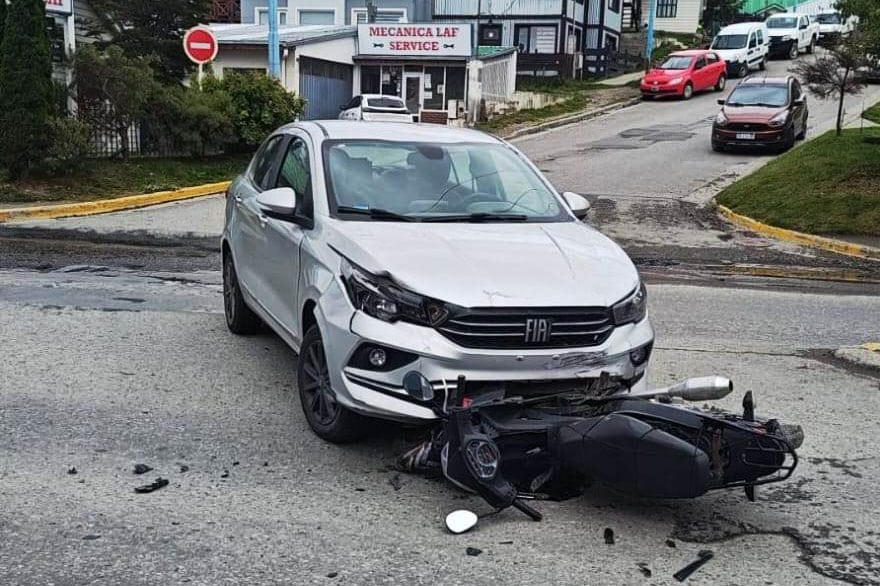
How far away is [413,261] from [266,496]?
1397mm

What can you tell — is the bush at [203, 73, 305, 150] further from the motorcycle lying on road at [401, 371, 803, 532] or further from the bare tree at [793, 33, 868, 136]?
the motorcycle lying on road at [401, 371, 803, 532]

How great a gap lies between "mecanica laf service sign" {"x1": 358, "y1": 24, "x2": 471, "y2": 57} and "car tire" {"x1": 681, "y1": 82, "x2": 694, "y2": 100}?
872 centimetres

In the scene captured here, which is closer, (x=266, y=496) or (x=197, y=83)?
(x=266, y=496)

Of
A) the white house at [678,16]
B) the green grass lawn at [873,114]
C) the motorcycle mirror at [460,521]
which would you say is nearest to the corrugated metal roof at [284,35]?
the green grass lawn at [873,114]

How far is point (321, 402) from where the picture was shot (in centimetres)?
536

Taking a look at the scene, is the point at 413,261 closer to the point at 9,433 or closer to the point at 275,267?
the point at 275,267

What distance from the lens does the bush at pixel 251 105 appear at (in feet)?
68.5

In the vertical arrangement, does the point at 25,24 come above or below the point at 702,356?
above

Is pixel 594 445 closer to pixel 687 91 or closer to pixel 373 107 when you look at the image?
pixel 373 107

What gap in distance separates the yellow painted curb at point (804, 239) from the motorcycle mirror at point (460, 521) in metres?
11.1

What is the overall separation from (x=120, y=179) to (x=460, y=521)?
1513 cm

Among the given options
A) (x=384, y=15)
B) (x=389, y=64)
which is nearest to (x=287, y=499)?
(x=389, y=64)

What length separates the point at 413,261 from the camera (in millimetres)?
4973

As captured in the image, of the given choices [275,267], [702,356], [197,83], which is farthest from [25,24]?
[702,356]
